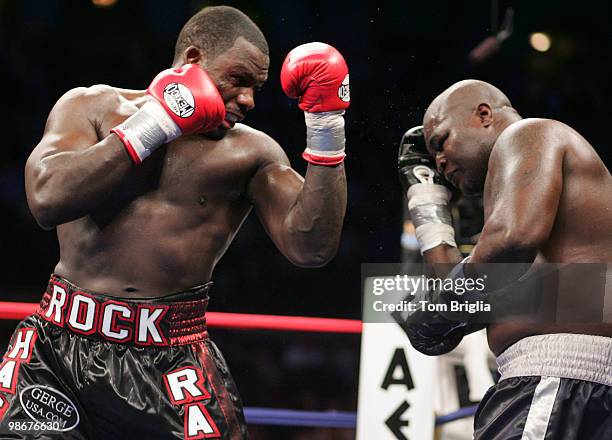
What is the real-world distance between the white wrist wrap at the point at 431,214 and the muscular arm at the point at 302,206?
0.26 metres

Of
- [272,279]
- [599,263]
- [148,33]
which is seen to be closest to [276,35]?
[148,33]

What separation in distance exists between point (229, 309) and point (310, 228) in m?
3.62

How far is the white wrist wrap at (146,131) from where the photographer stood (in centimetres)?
183

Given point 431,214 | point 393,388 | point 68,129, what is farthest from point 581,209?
point 393,388

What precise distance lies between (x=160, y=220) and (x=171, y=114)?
26cm

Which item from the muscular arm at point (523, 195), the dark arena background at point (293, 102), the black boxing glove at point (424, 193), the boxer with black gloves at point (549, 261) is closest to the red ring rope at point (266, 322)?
the black boxing glove at point (424, 193)

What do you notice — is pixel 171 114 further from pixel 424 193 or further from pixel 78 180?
pixel 424 193

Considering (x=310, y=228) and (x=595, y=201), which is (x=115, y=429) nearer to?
(x=310, y=228)

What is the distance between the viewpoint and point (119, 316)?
193 cm

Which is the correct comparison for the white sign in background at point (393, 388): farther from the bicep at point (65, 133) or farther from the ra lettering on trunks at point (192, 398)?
the bicep at point (65, 133)

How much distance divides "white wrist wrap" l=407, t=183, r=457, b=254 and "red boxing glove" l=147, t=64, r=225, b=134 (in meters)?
0.58

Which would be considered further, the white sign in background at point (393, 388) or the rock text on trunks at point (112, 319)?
the white sign in background at point (393, 388)

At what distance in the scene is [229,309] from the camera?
5488 millimetres

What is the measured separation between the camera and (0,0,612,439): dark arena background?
4887 mm
